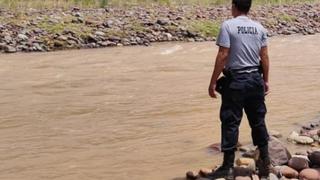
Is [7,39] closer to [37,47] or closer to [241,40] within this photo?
[37,47]

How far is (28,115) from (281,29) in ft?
61.5

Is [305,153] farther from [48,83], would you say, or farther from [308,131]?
[48,83]

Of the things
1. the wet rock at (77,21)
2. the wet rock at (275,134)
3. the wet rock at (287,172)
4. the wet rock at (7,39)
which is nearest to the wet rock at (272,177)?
the wet rock at (287,172)

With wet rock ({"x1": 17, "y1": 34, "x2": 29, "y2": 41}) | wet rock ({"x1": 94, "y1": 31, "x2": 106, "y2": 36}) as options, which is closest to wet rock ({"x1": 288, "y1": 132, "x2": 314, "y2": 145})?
wet rock ({"x1": 17, "y1": 34, "x2": 29, "y2": 41})

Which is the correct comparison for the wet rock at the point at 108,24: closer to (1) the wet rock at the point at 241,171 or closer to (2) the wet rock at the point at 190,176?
(2) the wet rock at the point at 190,176

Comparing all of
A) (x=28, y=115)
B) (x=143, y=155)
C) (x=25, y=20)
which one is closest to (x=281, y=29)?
(x=25, y=20)

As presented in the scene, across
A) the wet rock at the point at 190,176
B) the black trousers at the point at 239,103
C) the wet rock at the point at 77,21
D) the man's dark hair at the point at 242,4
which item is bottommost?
the wet rock at the point at 77,21

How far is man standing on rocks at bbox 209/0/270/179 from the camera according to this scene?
17.4 ft

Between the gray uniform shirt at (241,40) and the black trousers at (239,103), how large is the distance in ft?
0.39

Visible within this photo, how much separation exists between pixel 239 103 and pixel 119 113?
4.33 meters

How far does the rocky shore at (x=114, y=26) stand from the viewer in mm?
19578

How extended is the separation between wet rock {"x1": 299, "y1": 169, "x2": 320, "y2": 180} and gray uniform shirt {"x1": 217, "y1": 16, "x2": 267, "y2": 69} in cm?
121

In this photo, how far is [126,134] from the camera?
805 cm

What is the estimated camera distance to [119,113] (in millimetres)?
9500
